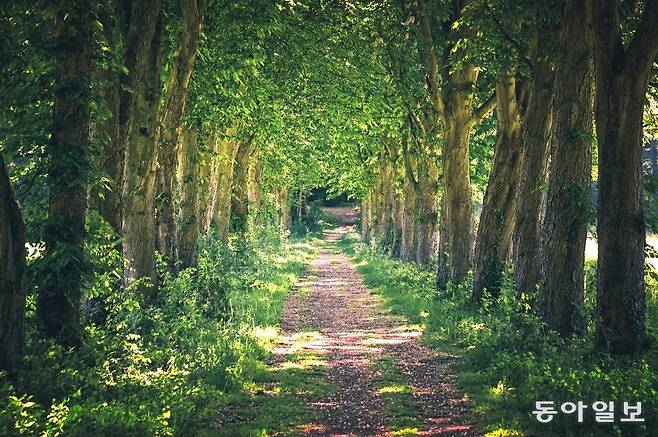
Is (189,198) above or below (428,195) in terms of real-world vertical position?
below

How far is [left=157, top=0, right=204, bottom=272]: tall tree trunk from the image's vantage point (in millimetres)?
14914

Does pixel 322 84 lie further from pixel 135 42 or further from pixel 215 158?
pixel 135 42

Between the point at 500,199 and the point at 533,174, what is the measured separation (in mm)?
2984

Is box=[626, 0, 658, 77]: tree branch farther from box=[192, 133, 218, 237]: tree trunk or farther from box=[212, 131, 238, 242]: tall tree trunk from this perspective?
box=[212, 131, 238, 242]: tall tree trunk

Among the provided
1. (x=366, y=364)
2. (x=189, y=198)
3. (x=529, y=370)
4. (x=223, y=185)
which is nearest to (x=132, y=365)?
(x=366, y=364)

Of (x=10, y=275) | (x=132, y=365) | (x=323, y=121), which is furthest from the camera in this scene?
(x=323, y=121)

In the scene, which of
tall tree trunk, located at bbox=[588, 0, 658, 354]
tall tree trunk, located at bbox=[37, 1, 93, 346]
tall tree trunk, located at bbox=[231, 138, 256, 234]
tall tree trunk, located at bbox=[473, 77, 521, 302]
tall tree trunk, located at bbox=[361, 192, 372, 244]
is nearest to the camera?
tall tree trunk, located at bbox=[37, 1, 93, 346]

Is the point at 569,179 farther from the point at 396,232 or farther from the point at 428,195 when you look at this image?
the point at 396,232

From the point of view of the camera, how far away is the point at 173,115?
1584 cm

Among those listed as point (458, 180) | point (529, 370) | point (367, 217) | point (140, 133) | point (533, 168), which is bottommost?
point (529, 370)

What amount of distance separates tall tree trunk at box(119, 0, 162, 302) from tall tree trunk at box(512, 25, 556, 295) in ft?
23.9

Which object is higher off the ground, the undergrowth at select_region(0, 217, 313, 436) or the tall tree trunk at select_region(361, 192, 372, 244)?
the tall tree trunk at select_region(361, 192, 372, 244)

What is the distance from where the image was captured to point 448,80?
2073cm

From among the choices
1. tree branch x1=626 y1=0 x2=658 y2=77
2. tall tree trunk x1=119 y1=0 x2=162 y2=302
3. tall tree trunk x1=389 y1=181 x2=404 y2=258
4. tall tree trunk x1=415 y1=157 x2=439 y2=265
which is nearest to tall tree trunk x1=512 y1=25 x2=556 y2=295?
tree branch x1=626 y1=0 x2=658 y2=77
